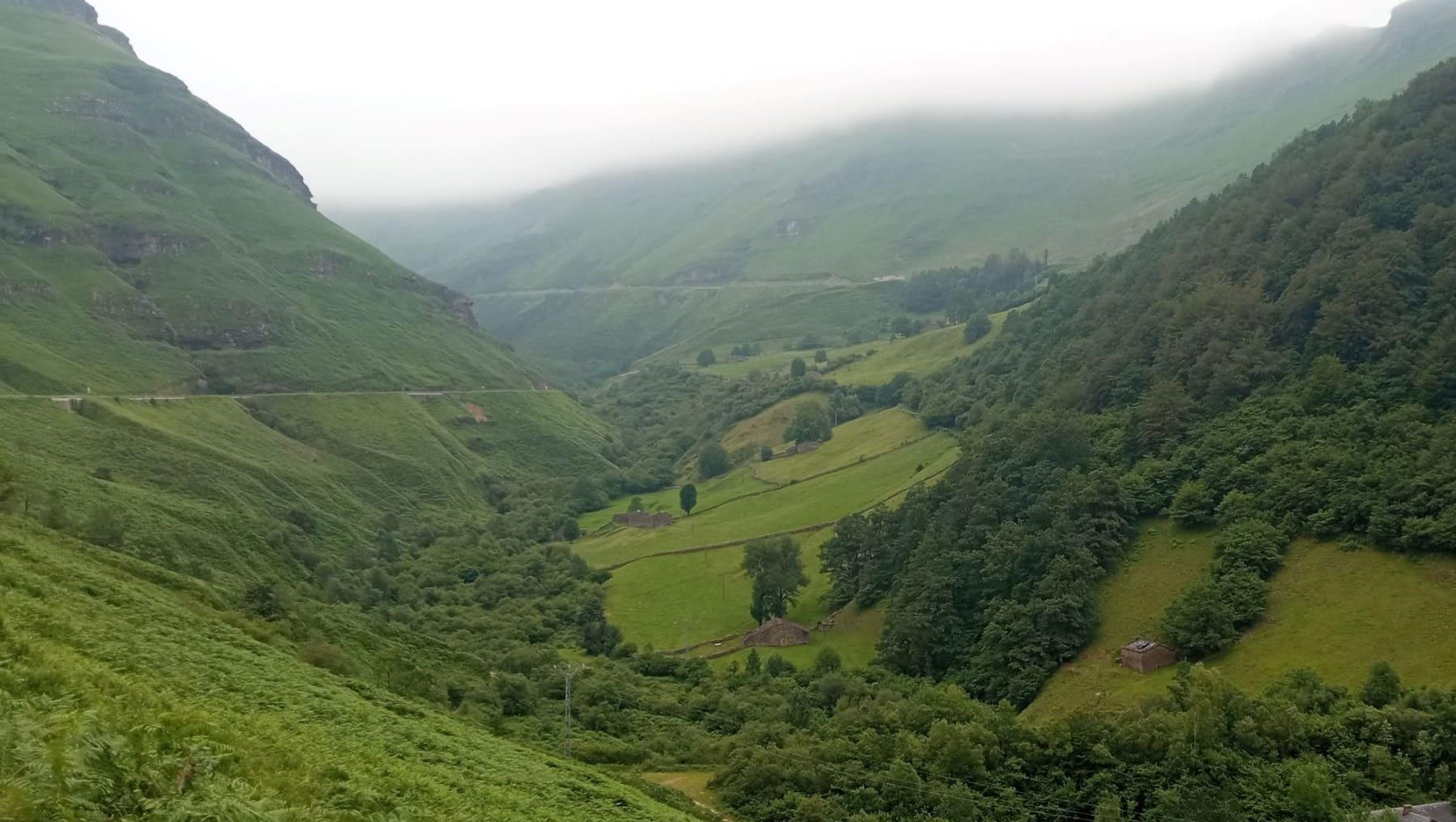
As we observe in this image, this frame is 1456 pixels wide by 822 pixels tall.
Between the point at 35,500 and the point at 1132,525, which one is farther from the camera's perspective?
the point at 1132,525

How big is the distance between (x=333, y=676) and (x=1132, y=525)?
58831 millimetres

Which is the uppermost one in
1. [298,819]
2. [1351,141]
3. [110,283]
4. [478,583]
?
[110,283]

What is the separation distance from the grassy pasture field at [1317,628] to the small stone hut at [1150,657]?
29.9 inches

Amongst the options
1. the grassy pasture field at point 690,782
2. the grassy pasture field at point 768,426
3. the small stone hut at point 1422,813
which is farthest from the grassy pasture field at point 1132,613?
the grassy pasture field at point 768,426

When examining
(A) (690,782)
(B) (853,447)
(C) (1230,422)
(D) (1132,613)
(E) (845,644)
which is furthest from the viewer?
(B) (853,447)

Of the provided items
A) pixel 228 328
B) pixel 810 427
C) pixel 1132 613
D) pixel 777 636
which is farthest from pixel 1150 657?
pixel 228 328

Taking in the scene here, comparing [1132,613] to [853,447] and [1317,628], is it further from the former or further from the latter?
[853,447]

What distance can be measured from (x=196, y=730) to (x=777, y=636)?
6553 cm

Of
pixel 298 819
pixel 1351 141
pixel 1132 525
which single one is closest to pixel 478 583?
pixel 1132 525

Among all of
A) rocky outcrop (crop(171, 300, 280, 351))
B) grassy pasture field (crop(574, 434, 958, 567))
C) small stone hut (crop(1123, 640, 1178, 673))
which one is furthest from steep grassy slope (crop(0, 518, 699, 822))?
rocky outcrop (crop(171, 300, 280, 351))

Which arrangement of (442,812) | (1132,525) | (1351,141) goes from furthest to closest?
(1351,141)
(1132,525)
(442,812)

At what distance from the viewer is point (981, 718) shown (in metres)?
48.2

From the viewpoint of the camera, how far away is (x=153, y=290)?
149m

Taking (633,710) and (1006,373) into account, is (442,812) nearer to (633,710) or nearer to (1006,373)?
(633,710)
